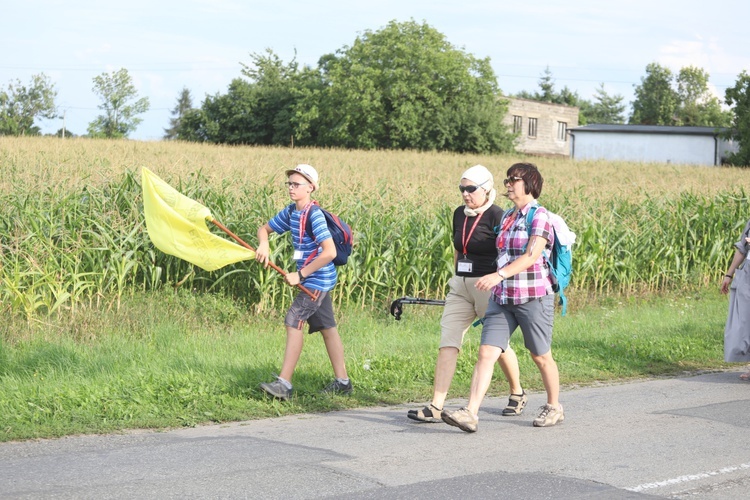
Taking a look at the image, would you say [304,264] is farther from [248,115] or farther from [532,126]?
[532,126]

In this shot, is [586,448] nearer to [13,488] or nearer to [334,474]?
[334,474]

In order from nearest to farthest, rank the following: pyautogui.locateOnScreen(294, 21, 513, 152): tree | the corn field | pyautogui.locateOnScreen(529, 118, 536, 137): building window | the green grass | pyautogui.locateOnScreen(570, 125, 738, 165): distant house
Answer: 1. the green grass
2. the corn field
3. pyautogui.locateOnScreen(294, 21, 513, 152): tree
4. pyautogui.locateOnScreen(570, 125, 738, 165): distant house
5. pyautogui.locateOnScreen(529, 118, 536, 137): building window

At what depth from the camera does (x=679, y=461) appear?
19.9ft

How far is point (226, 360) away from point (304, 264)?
1647 mm

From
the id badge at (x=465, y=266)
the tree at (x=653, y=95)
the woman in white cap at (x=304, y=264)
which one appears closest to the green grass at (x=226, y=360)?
the woman in white cap at (x=304, y=264)

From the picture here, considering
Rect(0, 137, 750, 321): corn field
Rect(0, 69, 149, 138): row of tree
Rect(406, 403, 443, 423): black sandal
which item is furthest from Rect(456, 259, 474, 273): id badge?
Rect(0, 69, 149, 138): row of tree

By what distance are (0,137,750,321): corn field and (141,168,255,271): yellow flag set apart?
133 inches

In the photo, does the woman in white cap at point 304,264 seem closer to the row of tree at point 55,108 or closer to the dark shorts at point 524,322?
the dark shorts at point 524,322

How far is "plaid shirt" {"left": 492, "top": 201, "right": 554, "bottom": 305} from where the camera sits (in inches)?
271

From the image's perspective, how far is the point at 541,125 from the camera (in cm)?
8069

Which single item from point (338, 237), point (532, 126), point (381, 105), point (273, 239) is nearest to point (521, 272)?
point (338, 237)

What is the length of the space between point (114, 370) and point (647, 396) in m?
4.85

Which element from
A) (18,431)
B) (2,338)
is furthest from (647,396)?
(2,338)

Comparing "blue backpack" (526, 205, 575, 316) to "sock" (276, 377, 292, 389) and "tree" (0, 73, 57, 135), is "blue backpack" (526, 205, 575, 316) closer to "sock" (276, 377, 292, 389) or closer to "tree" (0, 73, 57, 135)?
"sock" (276, 377, 292, 389)
